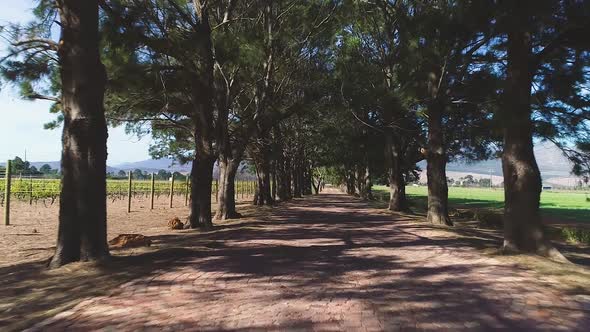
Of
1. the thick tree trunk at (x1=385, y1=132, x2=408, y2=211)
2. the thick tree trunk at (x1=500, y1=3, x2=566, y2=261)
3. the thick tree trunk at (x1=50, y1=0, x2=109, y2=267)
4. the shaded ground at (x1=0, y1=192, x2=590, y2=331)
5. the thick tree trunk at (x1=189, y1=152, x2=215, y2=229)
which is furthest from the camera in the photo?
the thick tree trunk at (x1=385, y1=132, x2=408, y2=211)

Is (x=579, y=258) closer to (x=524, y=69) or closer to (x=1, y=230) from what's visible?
(x=524, y=69)

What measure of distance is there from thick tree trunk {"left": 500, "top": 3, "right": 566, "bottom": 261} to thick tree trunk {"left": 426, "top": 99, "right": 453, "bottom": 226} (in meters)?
7.21

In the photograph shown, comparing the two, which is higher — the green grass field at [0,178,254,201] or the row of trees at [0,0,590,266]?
the row of trees at [0,0,590,266]

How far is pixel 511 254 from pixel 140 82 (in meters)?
9.90

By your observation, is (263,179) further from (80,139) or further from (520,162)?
(80,139)

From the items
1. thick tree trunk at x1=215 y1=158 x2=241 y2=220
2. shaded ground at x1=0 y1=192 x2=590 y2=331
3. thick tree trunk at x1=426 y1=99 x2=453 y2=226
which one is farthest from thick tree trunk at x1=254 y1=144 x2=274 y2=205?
shaded ground at x1=0 y1=192 x2=590 y2=331

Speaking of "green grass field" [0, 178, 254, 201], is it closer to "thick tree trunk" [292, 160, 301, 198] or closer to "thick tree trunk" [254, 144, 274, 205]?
"thick tree trunk" [254, 144, 274, 205]

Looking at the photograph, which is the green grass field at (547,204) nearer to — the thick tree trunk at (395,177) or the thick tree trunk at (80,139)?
the thick tree trunk at (395,177)

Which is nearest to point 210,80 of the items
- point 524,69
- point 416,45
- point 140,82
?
point 140,82

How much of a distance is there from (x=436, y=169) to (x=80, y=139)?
12.7 m

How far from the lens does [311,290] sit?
272 inches

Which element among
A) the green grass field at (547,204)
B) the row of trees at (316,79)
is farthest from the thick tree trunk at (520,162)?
the green grass field at (547,204)

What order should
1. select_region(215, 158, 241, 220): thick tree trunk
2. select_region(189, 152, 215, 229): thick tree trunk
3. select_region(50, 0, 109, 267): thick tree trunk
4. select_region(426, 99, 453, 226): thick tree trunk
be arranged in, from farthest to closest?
select_region(215, 158, 241, 220): thick tree trunk
select_region(426, 99, 453, 226): thick tree trunk
select_region(189, 152, 215, 229): thick tree trunk
select_region(50, 0, 109, 267): thick tree trunk

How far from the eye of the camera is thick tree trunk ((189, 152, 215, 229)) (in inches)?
607
